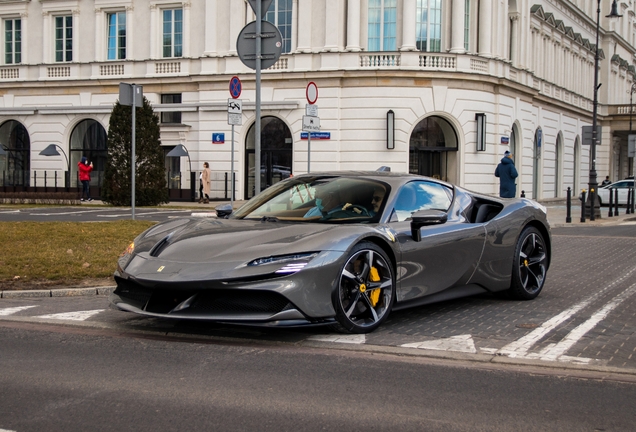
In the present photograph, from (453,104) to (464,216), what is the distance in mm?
28079

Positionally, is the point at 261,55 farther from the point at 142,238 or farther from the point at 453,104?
the point at 453,104

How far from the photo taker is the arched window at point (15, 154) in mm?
41094

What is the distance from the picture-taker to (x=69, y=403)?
177 inches

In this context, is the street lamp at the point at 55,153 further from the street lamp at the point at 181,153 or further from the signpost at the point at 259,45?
the signpost at the point at 259,45

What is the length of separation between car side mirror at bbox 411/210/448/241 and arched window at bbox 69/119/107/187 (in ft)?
113

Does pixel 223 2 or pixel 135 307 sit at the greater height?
pixel 223 2

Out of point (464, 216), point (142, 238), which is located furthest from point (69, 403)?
point (464, 216)

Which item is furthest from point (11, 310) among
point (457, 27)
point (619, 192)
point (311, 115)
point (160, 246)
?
point (619, 192)

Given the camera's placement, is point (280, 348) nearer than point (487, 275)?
Yes

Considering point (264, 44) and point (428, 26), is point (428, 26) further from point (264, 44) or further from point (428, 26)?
point (264, 44)

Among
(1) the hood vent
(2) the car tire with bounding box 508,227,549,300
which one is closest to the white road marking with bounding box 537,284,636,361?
(2) the car tire with bounding box 508,227,549,300

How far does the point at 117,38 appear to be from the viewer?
39406mm

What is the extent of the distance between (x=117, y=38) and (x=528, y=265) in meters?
34.3

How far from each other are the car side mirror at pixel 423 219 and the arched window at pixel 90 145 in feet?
113
